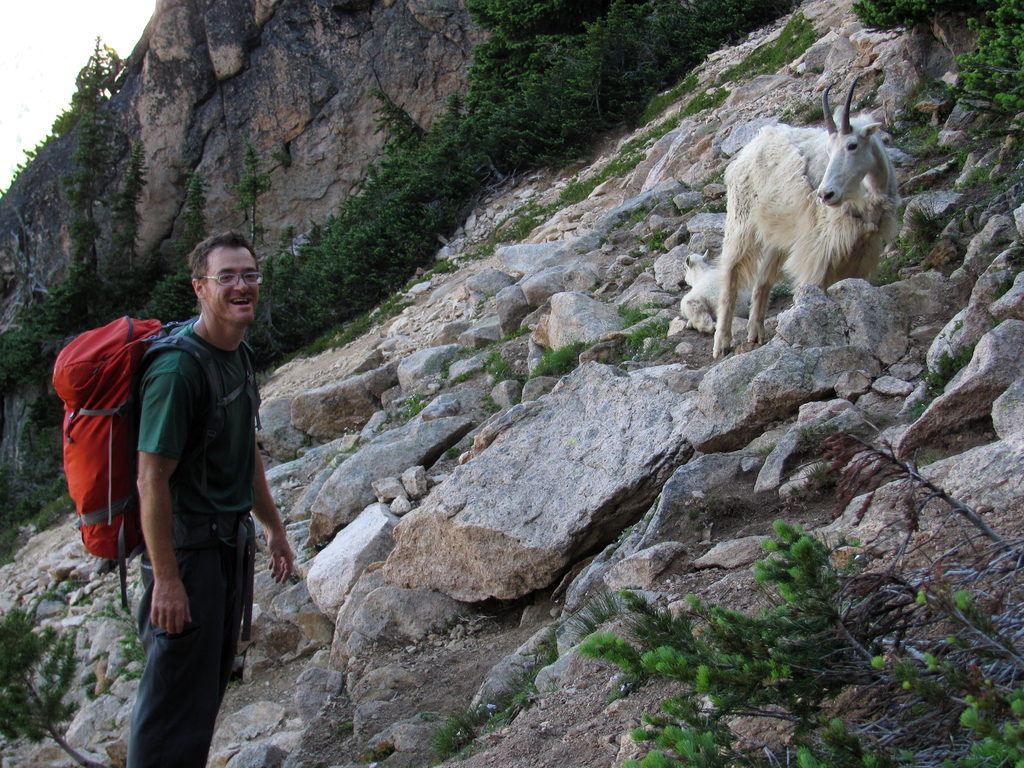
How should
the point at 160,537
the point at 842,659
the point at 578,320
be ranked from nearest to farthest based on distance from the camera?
the point at 842,659
the point at 160,537
the point at 578,320

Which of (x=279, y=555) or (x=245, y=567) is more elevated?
(x=245, y=567)

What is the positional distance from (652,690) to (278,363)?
1599cm

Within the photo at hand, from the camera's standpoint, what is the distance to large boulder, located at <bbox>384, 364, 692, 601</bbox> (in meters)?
5.74

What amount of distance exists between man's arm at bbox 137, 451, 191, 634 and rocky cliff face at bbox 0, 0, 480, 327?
27.2 m

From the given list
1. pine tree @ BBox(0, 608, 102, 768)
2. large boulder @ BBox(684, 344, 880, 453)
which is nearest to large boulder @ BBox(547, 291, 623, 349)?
large boulder @ BBox(684, 344, 880, 453)

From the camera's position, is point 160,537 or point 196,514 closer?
point 160,537

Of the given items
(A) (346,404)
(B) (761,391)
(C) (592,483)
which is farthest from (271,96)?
(B) (761,391)

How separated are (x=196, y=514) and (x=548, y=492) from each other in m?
2.80

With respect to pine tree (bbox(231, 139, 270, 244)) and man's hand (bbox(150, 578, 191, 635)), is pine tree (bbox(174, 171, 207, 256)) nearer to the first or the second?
pine tree (bbox(231, 139, 270, 244))

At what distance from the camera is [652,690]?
353cm

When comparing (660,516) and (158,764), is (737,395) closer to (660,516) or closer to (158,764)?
(660,516)

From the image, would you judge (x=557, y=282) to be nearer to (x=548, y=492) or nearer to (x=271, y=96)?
(x=548, y=492)

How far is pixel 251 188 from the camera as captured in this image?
2912 cm

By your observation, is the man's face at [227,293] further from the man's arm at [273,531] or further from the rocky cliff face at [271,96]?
the rocky cliff face at [271,96]
